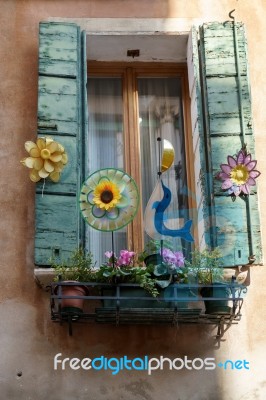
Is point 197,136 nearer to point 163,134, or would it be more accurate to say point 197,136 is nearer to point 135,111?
point 163,134

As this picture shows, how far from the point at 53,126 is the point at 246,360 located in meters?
2.02

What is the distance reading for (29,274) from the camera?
625 centimetres

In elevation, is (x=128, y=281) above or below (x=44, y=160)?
below

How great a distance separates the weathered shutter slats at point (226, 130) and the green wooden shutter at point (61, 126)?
0.89 meters

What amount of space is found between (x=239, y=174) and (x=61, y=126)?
1.25m

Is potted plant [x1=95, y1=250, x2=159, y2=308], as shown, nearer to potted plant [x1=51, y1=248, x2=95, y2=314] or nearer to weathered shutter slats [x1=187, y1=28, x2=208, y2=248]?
potted plant [x1=51, y1=248, x2=95, y2=314]

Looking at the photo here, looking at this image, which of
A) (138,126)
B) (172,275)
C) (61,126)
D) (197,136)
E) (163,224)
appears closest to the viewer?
(172,275)

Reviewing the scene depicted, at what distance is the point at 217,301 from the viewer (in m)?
5.95

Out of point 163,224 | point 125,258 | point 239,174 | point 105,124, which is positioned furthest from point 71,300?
point 105,124

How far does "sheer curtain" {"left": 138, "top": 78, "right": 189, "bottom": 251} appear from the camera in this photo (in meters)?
6.88

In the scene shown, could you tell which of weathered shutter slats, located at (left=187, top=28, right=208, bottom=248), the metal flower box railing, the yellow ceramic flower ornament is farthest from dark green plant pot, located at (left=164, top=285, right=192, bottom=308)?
the yellow ceramic flower ornament

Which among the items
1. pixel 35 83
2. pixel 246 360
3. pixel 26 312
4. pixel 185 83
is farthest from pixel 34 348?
pixel 185 83

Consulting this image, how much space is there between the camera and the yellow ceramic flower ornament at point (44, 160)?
632 centimetres

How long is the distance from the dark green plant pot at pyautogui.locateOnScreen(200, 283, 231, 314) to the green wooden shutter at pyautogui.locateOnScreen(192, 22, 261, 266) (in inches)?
10.4
